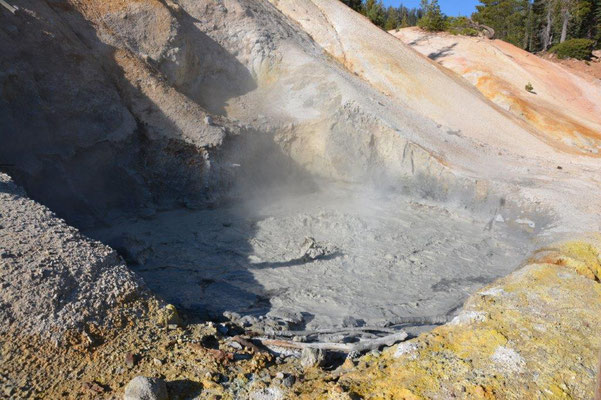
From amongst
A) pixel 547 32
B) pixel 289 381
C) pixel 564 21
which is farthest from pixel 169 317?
pixel 564 21

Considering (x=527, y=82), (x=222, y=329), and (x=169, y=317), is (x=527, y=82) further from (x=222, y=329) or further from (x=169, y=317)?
(x=169, y=317)

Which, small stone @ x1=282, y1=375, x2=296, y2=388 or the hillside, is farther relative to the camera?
the hillside

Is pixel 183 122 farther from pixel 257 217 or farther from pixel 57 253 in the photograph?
pixel 57 253

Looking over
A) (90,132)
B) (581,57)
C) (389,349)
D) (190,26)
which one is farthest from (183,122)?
(581,57)

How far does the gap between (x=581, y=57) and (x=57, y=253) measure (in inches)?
1493

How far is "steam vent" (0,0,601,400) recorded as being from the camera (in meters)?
4.14

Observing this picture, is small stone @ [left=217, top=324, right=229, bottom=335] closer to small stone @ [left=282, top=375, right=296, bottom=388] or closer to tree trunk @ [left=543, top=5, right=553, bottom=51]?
small stone @ [left=282, top=375, right=296, bottom=388]

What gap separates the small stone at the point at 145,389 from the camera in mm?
3588

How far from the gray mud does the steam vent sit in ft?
0.16

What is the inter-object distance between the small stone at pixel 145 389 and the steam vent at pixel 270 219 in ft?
0.07

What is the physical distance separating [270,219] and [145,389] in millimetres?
5693

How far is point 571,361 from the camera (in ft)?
13.7

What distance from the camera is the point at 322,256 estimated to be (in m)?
7.97

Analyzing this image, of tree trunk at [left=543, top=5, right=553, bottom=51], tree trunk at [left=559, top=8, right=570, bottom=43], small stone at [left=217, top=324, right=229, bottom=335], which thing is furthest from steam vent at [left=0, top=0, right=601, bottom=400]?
tree trunk at [left=543, top=5, right=553, bottom=51]
